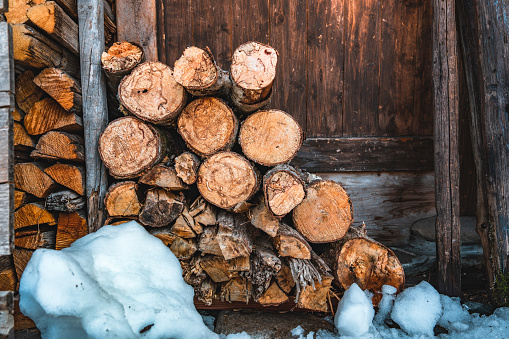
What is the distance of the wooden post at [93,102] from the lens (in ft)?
5.23

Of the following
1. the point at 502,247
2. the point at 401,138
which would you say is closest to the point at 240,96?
the point at 401,138

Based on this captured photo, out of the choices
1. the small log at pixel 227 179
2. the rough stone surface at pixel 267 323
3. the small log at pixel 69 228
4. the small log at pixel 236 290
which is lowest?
the rough stone surface at pixel 267 323

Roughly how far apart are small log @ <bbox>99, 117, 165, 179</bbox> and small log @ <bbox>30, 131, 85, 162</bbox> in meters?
0.20

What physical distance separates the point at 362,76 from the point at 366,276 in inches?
56.8

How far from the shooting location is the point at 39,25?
1.40 meters

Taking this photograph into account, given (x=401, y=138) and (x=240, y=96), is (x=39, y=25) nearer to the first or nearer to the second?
(x=240, y=96)

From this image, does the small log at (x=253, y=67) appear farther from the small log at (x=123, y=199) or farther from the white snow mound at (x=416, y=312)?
the white snow mound at (x=416, y=312)

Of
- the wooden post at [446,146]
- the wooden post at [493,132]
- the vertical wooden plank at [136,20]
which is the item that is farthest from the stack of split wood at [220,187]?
the wooden post at [493,132]

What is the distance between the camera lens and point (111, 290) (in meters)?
1.24

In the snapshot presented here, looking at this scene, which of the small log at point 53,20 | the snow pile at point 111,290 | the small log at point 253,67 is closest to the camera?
the snow pile at point 111,290

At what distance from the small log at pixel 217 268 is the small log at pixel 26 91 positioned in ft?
3.86

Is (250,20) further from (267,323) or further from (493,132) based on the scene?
(267,323)

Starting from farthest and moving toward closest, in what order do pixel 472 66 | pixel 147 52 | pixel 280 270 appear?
pixel 147 52 → pixel 472 66 → pixel 280 270

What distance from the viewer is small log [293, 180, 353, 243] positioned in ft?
4.80
